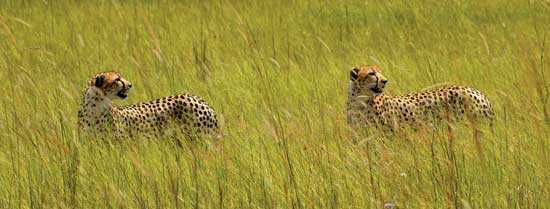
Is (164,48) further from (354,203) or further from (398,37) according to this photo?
(354,203)

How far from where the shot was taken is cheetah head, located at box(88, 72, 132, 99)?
21.1ft

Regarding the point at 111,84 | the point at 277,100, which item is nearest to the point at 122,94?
the point at 111,84

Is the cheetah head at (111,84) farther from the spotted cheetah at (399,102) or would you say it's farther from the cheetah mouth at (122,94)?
the spotted cheetah at (399,102)

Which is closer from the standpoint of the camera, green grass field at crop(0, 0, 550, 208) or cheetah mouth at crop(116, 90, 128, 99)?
green grass field at crop(0, 0, 550, 208)

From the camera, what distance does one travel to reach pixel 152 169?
4.93 metres

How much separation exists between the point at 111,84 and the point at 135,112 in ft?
0.64

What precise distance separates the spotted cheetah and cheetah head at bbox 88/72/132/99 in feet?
3.91

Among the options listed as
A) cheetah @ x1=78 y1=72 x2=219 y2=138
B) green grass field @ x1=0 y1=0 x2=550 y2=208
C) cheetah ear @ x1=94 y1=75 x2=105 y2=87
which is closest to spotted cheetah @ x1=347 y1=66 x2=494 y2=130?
green grass field @ x1=0 y1=0 x2=550 y2=208

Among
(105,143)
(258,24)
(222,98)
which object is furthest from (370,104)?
(258,24)

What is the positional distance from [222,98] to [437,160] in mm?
2443

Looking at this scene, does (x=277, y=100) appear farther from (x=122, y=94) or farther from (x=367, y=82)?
(x=122, y=94)

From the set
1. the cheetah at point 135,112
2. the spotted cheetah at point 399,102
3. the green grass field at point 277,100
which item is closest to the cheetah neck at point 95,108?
the cheetah at point 135,112

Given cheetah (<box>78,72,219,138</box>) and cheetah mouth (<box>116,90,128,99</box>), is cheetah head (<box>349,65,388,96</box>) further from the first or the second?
cheetah mouth (<box>116,90,128,99</box>)

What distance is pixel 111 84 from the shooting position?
21.2 feet
